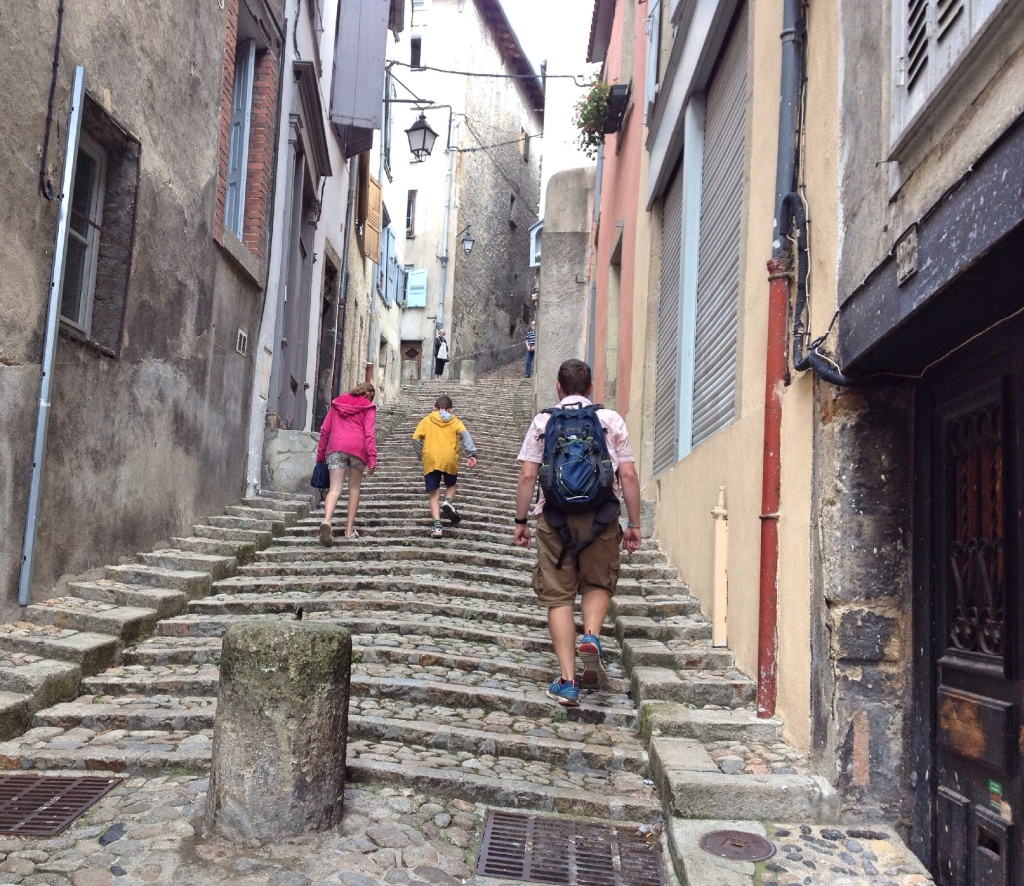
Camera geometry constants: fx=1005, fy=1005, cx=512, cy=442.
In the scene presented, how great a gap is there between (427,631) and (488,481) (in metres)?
5.47

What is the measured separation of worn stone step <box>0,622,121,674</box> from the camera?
5.19 meters

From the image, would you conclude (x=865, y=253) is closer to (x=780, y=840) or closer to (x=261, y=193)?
(x=780, y=840)

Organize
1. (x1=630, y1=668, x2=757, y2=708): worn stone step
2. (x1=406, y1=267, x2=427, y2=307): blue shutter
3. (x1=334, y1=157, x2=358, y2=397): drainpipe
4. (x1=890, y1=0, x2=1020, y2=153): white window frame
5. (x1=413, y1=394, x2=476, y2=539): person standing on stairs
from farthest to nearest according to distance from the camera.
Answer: (x1=406, y1=267, x2=427, y2=307): blue shutter, (x1=334, y1=157, x2=358, y2=397): drainpipe, (x1=413, y1=394, x2=476, y2=539): person standing on stairs, (x1=630, y1=668, x2=757, y2=708): worn stone step, (x1=890, y1=0, x2=1020, y2=153): white window frame

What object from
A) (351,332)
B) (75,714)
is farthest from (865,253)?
(351,332)

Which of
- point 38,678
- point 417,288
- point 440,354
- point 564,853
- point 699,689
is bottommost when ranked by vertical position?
point 564,853

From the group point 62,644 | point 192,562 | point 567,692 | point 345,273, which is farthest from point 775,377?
point 345,273

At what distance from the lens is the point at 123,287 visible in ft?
21.9

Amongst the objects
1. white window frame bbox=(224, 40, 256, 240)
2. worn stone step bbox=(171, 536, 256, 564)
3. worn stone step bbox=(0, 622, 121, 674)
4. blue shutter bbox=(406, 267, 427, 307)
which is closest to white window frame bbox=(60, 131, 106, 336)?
worn stone step bbox=(171, 536, 256, 564)

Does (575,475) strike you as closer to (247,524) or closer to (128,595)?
(128,595)

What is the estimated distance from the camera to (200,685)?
5.19 metres

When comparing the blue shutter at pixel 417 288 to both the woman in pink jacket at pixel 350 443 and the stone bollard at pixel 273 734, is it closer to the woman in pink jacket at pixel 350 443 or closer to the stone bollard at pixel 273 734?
the woman in pink jacket at pixel 350 443

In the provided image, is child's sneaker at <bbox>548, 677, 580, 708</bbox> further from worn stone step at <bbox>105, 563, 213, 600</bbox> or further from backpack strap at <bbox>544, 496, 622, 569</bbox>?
worn stone step at <bbox>105, 563, 213, 600</bbox>

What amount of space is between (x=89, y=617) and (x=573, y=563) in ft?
9.20

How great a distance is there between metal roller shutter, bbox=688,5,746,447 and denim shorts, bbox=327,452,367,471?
125 inches
